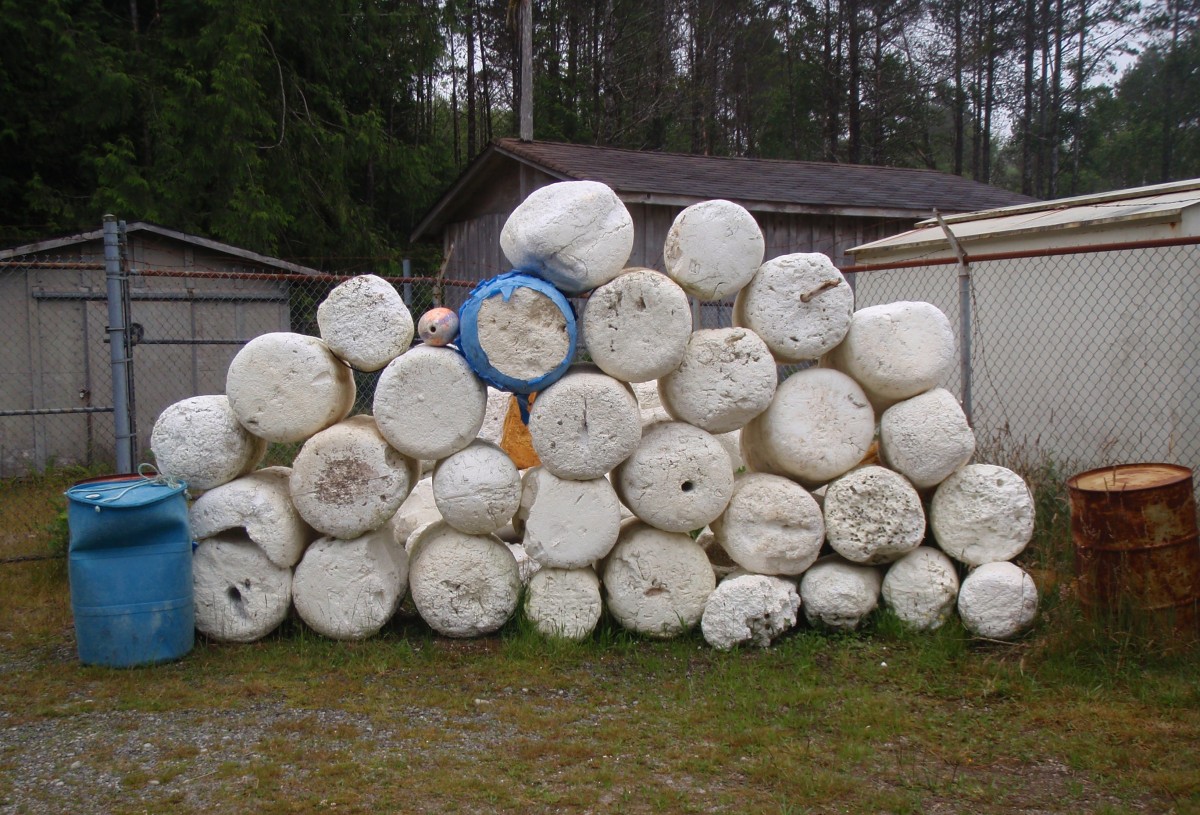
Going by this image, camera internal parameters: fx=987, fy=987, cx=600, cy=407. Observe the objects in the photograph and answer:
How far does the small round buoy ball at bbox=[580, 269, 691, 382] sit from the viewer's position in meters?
4.55

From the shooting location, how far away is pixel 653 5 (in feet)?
71.3

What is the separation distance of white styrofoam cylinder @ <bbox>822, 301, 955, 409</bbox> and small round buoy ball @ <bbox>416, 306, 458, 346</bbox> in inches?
76.3

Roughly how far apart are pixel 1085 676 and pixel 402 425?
125 inches

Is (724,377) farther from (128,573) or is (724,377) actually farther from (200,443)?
(128,573)

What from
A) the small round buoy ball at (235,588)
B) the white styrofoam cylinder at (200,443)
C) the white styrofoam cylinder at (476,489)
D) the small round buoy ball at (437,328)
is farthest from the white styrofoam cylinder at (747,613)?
the white styrofoam cylinder at (200,443)

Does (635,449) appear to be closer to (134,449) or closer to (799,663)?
(799,663)

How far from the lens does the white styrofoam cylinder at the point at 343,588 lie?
15.6ft

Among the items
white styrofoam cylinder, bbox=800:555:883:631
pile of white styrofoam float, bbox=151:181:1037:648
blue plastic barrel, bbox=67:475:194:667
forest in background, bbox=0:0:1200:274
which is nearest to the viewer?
blue plastic barrel, bbox=67:475:194:667

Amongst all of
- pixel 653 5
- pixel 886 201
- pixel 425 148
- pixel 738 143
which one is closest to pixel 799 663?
pixel 886 201

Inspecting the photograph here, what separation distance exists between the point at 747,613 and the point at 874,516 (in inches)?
29.4

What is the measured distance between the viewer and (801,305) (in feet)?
15.5

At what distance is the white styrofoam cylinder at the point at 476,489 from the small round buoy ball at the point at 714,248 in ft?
4.12

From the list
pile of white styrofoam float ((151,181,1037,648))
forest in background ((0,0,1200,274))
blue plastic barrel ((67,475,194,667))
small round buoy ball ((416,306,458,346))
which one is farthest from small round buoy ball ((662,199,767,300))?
forest in background ((0,0,1200,274))

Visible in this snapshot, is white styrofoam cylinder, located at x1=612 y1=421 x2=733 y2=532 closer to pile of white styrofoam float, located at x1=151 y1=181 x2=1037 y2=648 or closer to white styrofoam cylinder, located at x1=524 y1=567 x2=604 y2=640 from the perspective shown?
pile of white styrofoam float, located at x1=151 y1=181 x2=1037 y2=648
